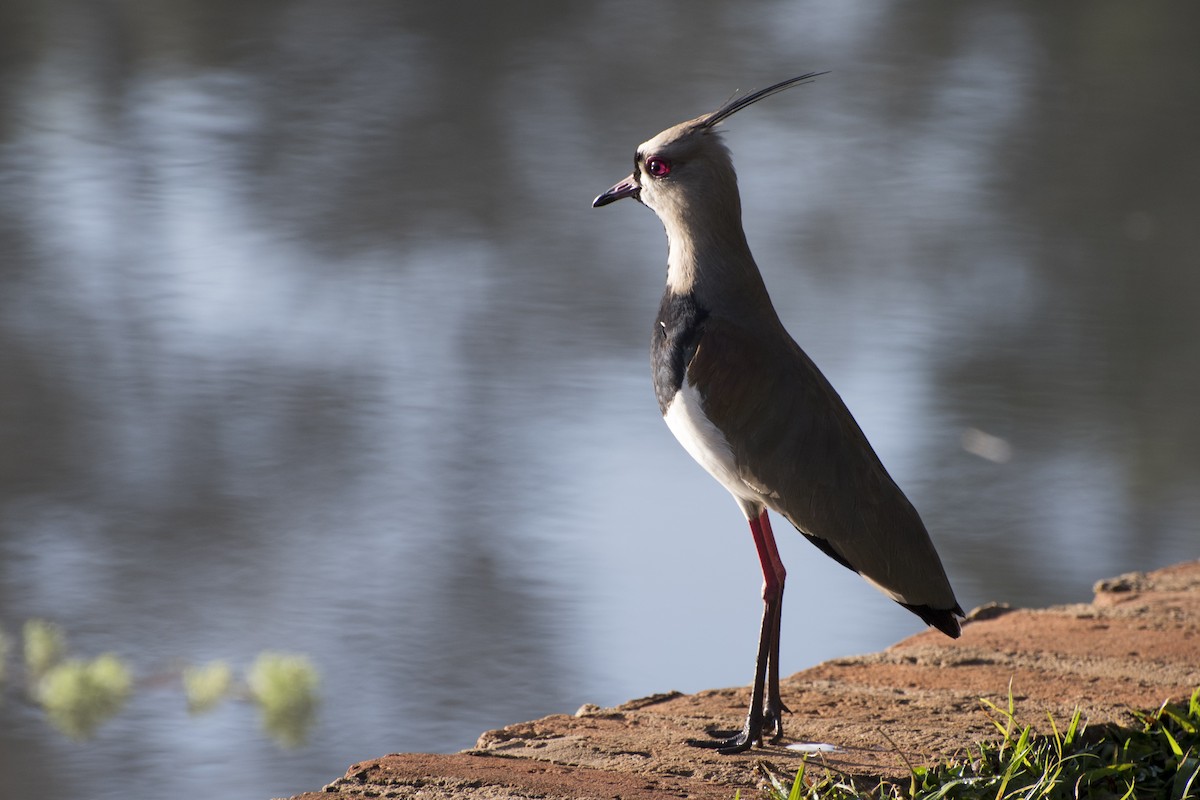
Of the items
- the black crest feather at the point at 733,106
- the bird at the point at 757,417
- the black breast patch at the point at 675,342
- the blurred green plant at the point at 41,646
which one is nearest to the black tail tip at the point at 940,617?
the bird at the point at 757,417

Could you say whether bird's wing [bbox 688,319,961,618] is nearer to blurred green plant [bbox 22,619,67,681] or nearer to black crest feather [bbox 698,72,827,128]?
black crest feather [bbox 698,72,827,128]

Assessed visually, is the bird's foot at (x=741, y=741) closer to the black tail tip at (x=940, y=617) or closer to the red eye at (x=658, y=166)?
the black tail tip at (x=940, y=617)

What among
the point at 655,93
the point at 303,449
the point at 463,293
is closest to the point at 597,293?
the point at 463,293

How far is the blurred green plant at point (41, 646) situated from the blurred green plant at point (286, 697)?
429 mm

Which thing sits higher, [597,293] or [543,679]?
[597,293]

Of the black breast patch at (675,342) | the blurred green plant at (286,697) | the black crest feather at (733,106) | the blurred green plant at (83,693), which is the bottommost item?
the blurred green plant at (286,697)

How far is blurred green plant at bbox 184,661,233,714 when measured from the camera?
294 centimetres

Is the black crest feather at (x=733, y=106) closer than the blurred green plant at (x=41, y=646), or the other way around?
the black crest feather at (x=733, y=106)

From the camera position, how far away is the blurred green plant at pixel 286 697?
289 cm

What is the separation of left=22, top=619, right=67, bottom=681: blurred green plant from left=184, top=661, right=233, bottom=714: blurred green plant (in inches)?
11.3

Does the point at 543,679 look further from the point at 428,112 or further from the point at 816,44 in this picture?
the point at 816,44

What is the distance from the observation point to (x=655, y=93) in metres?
6.80

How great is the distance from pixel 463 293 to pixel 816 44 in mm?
3474

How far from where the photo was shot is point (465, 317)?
483 centimetres
